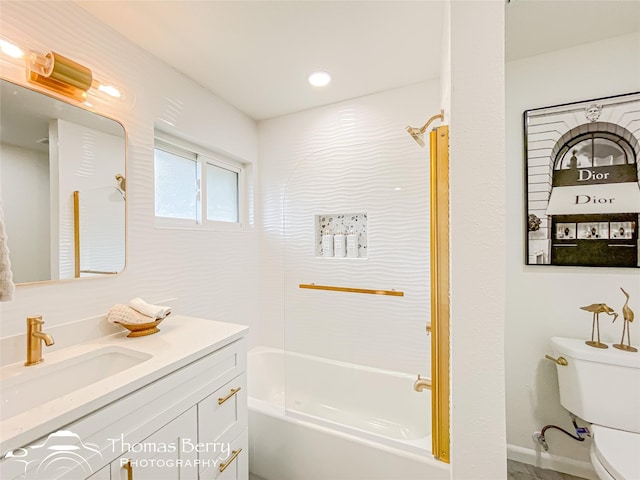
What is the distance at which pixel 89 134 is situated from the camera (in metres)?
1.30

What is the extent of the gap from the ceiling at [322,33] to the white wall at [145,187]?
0.13 meters

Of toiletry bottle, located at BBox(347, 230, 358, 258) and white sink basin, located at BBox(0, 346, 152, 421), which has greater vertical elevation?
toiletry bottle, located at BBox(347, 230, 358, 258)

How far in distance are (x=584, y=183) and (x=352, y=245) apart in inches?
56.4

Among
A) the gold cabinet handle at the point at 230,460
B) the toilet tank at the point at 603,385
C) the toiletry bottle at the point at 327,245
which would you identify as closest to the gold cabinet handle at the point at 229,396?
the gold cabinet handle at the point at 230,460

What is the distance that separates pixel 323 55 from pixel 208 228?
1.40 metres

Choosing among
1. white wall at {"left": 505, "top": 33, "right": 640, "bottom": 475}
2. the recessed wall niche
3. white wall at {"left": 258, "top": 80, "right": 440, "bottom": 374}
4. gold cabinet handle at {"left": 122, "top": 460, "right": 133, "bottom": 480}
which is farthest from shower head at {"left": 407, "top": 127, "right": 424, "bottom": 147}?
gold cabinet handle at {"left": 122, "top": 460, "right": 133, "bottom": 480}

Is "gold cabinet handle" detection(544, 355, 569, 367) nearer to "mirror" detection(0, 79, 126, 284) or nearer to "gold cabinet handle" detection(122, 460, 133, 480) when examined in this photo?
"gold cabinet handle" detection(122, 460, 133, 480)

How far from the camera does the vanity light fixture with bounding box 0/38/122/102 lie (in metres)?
1.06

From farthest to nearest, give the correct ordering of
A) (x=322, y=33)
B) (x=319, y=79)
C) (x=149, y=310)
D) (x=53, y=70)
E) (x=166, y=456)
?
1. (x=319, y=79)
2. (x=322, y=33)
3. (x=149, y=310)
4. (x=53, y=70)
5. (x=166, y=456)

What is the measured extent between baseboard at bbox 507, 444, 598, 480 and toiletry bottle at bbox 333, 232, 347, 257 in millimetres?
1633

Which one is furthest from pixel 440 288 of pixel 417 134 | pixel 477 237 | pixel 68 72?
pixel 68 72

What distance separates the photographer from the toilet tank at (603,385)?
4.37 ft

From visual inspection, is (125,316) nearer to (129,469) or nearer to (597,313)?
(129,469)

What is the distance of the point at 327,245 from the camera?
2.26 meters
